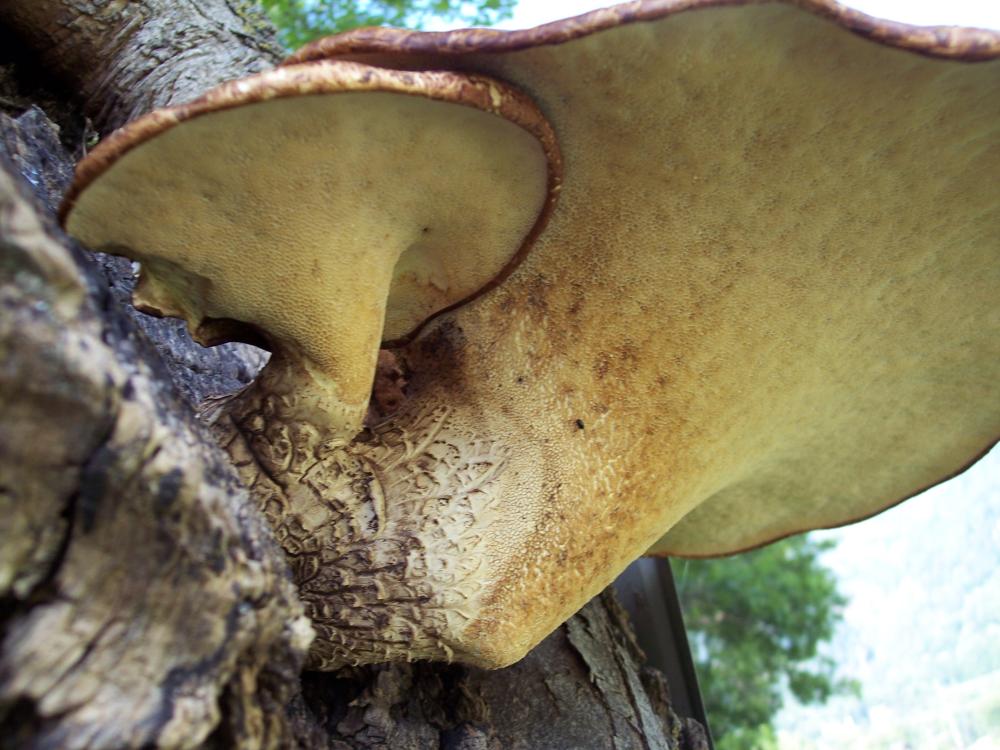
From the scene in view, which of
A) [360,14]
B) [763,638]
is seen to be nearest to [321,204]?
[360,14]

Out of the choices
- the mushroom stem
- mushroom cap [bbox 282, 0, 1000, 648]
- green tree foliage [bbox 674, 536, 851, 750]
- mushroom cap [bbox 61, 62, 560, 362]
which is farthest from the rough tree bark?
green tree foliage [bbox 674, 536, 851, 750]

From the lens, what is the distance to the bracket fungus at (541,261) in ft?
3.61

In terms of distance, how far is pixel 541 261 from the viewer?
57.9 inches

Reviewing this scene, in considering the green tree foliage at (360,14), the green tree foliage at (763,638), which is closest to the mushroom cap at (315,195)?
the green tree foliage at (360,14)

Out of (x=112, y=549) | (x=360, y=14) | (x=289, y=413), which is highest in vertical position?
(x=360, y=14)

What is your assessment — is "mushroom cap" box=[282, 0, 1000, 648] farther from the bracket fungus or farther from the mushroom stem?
the mushroom stem

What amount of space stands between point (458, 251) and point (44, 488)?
31.9 inches

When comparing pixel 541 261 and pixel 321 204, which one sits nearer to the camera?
pixel 321 204

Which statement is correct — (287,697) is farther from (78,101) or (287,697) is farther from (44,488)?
(78,101)

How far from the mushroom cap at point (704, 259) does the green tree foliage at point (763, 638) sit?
5.12m

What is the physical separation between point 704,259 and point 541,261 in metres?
0.29

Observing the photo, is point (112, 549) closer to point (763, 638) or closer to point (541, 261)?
point (541, 261)

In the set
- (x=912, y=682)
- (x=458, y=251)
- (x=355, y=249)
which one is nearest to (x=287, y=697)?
(x=355, y=249)

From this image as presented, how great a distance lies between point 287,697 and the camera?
100 centimetres
